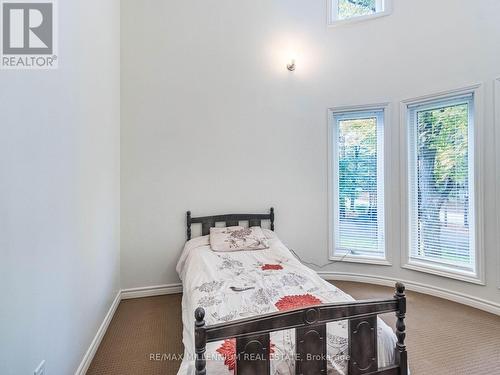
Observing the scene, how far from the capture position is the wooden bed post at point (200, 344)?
3.35ft

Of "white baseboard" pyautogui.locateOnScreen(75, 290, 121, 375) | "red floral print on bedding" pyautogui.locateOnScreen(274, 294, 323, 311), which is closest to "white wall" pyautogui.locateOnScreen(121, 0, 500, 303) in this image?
"white baseboard" pyautogui.locateOnScreen(75, 290, 121, 375)

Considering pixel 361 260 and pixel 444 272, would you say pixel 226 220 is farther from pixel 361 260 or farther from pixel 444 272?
pixel 444 272

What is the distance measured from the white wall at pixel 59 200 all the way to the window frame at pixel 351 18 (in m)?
2.70

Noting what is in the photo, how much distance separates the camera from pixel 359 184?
3.40 m

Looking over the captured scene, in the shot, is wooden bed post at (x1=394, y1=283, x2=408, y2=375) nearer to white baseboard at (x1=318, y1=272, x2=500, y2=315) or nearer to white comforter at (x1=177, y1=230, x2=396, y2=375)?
white comforter at (x1=177, y1=230, x2=396, y2=375)

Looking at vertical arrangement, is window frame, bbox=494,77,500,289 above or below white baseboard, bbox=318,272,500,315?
above

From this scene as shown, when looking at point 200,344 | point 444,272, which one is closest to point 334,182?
point 444,272

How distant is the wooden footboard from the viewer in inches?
42.7

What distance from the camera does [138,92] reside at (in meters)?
3.06

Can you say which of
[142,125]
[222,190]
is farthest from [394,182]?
[142,125]

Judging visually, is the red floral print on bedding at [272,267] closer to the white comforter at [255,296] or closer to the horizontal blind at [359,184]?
the white comforter at [255,296]

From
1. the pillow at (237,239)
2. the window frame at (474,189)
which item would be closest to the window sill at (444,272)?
the window frame at (474,189)

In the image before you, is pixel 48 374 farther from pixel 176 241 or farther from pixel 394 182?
pixel 394 182

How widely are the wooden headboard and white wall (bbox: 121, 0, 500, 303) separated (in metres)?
0.10
